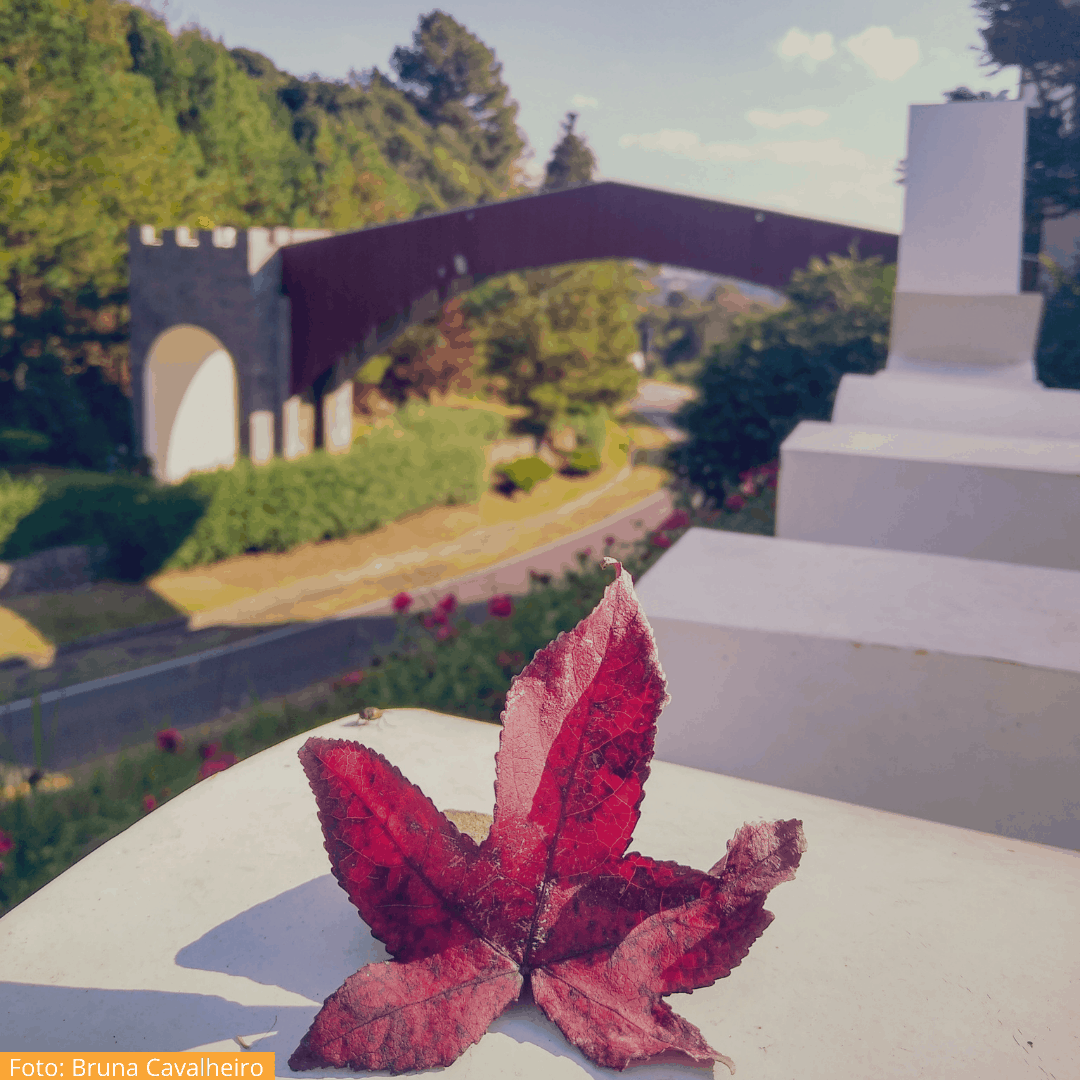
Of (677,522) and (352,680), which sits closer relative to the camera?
(352,680)

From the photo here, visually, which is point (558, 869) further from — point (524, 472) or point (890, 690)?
point (524, 472)

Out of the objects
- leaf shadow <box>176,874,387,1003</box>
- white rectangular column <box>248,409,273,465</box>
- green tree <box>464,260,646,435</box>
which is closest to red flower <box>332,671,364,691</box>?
leaf shadow <box>176,874,387,1003</box>

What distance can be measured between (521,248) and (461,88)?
48561 mm

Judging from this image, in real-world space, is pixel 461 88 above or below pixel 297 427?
above

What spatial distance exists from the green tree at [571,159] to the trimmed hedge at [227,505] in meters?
39.3

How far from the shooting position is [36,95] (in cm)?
2005

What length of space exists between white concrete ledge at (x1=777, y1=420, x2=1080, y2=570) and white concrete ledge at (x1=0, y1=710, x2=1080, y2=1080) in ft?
10.6

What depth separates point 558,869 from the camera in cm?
155

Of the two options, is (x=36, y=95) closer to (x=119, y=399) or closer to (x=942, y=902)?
(x=119, y=399)

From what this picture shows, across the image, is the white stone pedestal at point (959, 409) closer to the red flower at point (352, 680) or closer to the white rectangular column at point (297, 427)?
the red flower at point (352, 680)

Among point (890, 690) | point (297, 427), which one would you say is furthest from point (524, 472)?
point (890, 690)

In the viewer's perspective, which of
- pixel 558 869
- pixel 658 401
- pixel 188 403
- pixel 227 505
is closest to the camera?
pixel 558 869

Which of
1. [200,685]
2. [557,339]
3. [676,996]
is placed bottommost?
[200,685]

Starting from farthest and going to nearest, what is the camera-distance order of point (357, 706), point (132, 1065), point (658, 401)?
point (658, 401) → point (357, 706) → point (132, 1065)
